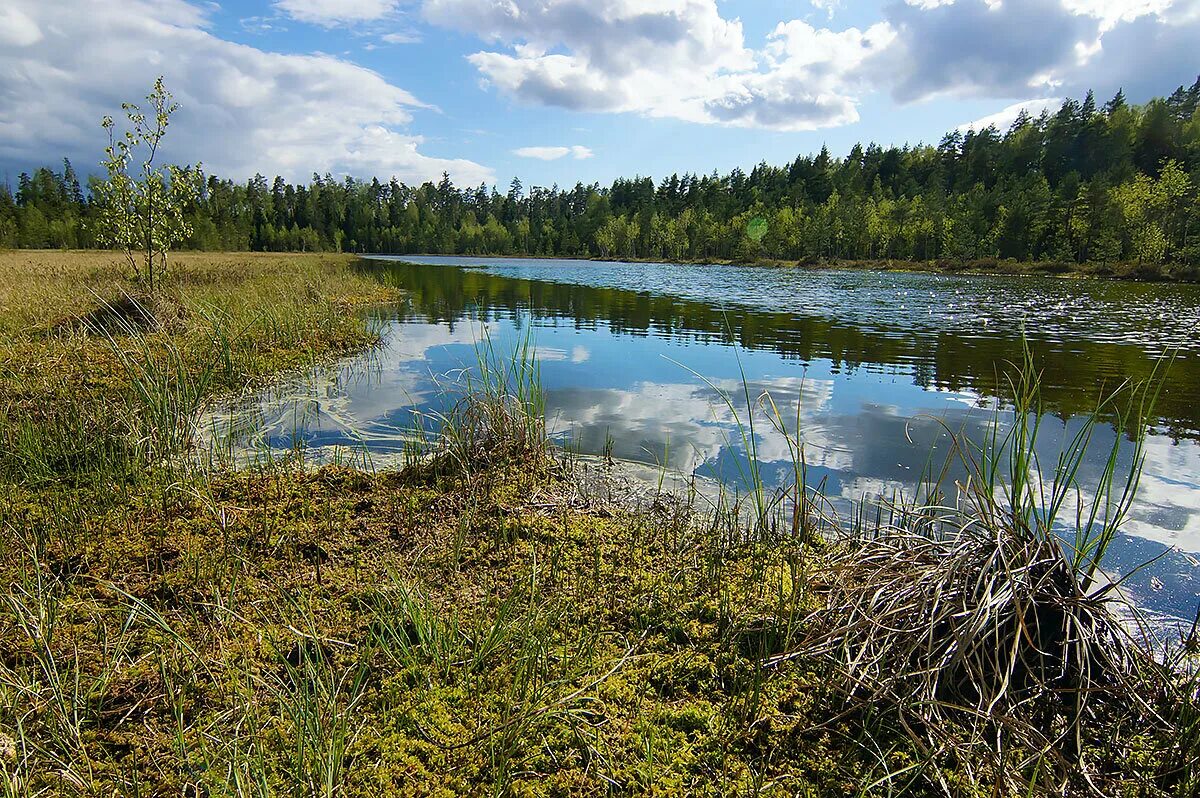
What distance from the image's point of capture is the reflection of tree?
372 inches

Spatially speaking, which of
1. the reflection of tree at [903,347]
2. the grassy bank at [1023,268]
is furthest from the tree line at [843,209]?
the reflection of tree at [903,347]

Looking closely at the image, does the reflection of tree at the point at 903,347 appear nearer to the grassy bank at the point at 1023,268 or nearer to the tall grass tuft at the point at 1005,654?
the tall grass tuft at the point at 1005,654

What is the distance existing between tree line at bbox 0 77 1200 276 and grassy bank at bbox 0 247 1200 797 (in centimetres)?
4150

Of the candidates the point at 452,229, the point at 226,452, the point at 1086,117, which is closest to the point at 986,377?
the point at 226,452

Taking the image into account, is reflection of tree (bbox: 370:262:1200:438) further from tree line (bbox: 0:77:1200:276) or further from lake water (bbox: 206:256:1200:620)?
tree line (bbox: 0:77:1200:276)

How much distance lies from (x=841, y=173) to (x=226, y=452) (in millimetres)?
117440

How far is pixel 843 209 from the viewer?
78.4m

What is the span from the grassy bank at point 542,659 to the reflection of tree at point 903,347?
217 cm

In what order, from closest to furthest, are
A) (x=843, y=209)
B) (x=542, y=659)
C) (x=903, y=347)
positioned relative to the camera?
(x=542, y=659) → (x=903, y=347) → (x=843, y=209)

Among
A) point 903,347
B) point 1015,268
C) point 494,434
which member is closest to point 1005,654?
point 494,434

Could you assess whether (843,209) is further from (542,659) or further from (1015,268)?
Answer: (542,659)

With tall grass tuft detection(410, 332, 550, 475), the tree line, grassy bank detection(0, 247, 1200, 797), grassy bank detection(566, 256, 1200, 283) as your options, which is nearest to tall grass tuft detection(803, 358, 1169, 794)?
grassy bank detection(0, 247, 1200, 797)

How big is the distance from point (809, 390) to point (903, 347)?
618 cm

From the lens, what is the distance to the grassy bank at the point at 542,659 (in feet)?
7.27
